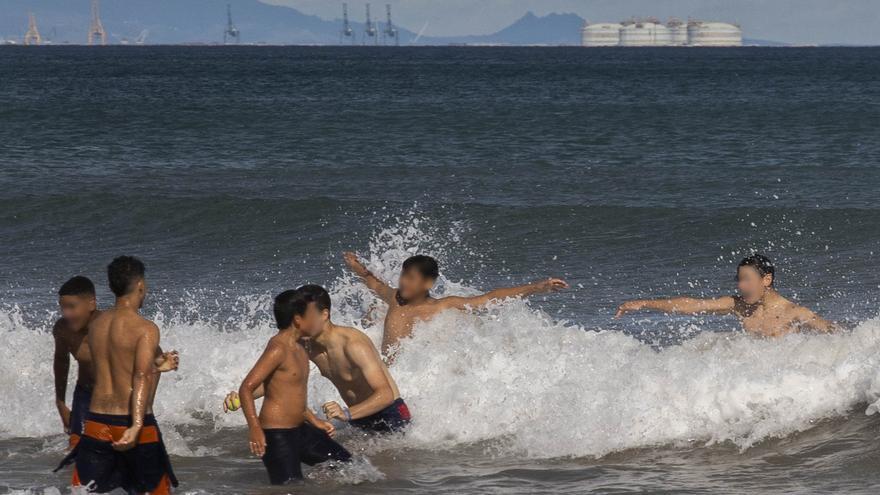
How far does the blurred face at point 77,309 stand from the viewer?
6125mm

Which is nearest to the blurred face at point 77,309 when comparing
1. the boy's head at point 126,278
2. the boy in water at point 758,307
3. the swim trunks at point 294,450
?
the boy's head at point 126,278

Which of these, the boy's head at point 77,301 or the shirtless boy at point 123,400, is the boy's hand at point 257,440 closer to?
the shirtless boy at point 123,400

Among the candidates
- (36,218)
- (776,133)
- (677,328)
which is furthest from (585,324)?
(776,133)

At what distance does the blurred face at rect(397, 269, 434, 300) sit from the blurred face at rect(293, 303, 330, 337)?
178 centimetres

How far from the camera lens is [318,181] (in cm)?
2161

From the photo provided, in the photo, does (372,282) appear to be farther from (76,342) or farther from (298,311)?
(76,342)

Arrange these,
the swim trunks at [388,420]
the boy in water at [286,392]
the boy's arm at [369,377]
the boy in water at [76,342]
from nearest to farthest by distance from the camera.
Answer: the boy in water at [286,392] < the boy in water at [76,342] < the boy's arm at [369,377] < the swim trunks at [388,420]

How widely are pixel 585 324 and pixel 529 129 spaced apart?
74.2 feet

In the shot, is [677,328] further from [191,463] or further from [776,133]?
[776,133]

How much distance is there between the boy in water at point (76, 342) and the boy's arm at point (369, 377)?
138 centimetres

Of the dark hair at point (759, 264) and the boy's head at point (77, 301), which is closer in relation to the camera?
the boy's head at point (77, 301)

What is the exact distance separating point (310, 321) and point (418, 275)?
193 centimetres

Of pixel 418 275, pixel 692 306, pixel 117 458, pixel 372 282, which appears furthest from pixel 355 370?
pixel 692 306

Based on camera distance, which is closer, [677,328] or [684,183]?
[677,328]
